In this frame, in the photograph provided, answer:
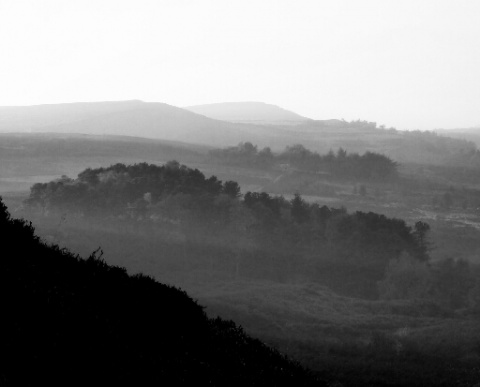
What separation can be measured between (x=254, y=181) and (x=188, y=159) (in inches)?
752

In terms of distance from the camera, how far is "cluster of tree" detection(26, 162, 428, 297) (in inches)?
3164

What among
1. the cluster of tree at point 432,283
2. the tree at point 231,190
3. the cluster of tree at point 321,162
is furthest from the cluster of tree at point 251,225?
the cluster of tree at point 321,162

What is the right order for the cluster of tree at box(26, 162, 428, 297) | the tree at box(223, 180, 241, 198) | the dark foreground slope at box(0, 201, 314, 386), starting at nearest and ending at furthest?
the dark foreground slope at box(0, 201, 314, 386), the cluster of tree at box(26, 162, 428, 297), the tree at box(223, 180, 241, 198)

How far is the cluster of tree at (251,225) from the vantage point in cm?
8038

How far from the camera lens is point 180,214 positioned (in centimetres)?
8506

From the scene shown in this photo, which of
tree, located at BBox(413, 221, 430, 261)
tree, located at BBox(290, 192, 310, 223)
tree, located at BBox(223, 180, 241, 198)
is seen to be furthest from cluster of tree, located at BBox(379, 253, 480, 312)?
tree, located at BBox(223, 180, 241, 198)

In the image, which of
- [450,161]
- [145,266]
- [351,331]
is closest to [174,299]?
[351,331]

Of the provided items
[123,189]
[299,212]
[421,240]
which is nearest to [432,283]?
[421,240]

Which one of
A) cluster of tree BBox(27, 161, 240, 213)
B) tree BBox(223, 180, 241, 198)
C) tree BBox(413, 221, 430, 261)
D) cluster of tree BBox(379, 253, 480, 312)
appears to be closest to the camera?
cluster of tree BBox(379, 253, 480, 312)

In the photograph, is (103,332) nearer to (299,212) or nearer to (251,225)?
(251,225)

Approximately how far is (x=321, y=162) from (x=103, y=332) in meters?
145

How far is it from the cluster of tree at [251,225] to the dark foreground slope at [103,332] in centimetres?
6284

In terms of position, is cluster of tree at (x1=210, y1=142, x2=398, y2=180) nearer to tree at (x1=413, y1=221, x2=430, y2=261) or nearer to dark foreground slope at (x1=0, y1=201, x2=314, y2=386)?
tree at (x1=413, y1=221, x2=430, y2=261)

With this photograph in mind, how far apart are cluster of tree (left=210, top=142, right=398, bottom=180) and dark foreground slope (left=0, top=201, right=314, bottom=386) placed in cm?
13490
